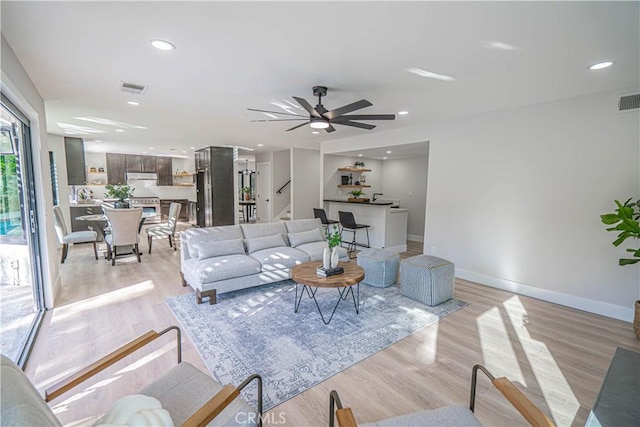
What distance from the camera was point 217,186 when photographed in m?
8.13

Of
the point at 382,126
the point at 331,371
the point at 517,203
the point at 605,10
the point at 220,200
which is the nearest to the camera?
the point at 605,10

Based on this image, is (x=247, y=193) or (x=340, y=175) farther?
(x=247, y=193)

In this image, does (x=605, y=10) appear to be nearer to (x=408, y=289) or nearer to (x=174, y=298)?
(x=408, y=289)

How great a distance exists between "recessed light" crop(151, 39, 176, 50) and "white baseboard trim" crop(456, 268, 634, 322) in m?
4.62

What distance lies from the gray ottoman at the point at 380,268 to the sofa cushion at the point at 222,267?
151 centimetres

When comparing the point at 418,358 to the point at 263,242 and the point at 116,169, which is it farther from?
the point at 116,169

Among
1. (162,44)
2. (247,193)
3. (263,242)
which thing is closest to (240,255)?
(263,242)

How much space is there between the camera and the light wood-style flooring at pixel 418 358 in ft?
6.18

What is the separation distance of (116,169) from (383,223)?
372 inches

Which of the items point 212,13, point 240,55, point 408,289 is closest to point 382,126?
point 408,289

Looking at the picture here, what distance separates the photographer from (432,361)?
2.36 meters

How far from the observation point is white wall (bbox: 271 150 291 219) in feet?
30.1

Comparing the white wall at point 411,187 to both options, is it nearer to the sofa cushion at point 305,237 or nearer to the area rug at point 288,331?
the sofa cushion at point 305,237

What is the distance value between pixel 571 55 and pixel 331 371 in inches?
126
